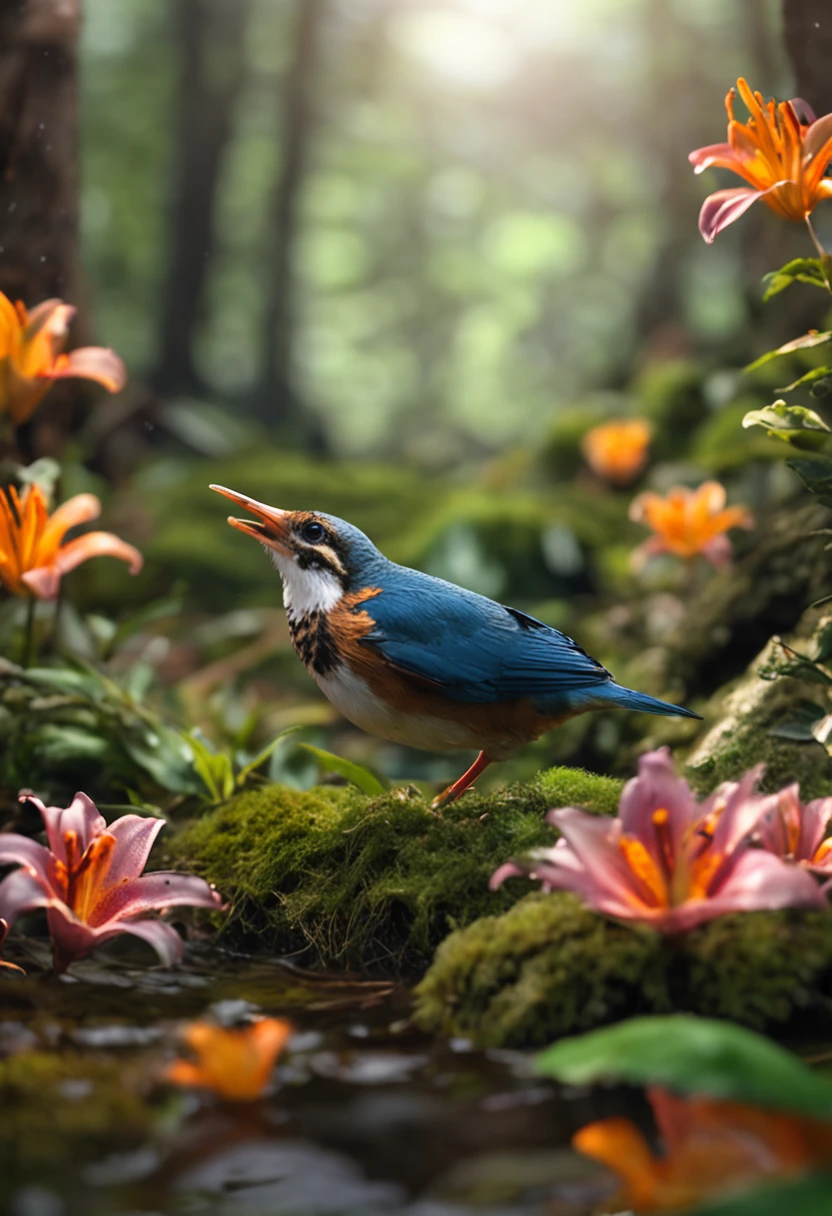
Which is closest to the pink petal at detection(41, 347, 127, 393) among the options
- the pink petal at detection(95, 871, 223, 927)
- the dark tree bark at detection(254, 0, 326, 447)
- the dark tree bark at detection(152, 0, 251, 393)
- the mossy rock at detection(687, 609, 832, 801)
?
the pink petal at detection(95, 871, 223, 927)

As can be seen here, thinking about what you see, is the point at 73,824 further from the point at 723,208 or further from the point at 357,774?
the point at 723,208

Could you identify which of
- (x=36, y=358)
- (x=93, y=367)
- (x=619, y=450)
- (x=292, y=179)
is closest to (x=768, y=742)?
(x=93, y=367)

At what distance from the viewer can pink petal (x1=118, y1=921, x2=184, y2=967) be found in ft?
8.55

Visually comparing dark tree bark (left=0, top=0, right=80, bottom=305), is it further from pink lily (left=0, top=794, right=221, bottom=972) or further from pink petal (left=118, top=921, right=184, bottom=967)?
pink petal (left=118, top=921, right=184, bottom=967)

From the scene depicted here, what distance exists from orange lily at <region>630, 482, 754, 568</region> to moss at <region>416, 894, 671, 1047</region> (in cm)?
339

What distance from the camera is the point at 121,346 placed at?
2302 centimetres

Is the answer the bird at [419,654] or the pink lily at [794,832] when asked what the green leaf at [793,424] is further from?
the pink lily at [794,832]

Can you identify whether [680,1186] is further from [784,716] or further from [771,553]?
[771,553]

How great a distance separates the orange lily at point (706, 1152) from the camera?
5.58 ft

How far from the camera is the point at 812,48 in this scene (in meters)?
4.12

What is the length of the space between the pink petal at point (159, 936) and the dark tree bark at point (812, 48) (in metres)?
3.56

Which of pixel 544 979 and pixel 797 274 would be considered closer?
pixel 544 979

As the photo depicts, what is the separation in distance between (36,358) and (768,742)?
289 centimetres

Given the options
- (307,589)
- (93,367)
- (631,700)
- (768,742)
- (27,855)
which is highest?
(93,367)
